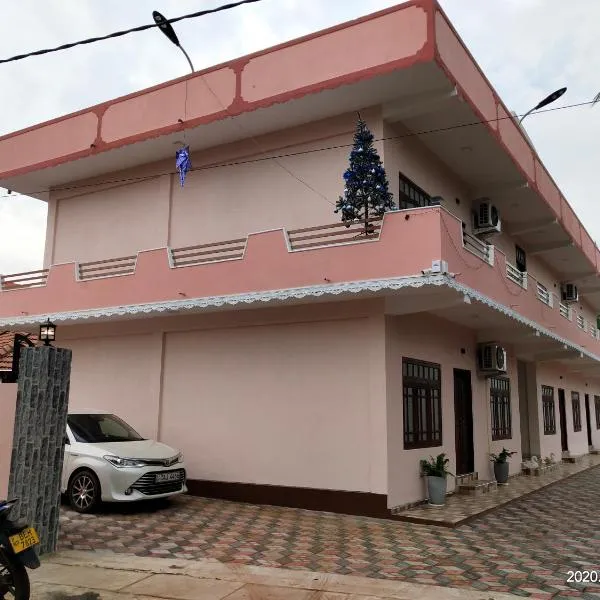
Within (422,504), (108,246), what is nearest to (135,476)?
(422,504)

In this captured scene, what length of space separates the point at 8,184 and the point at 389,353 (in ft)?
34.5

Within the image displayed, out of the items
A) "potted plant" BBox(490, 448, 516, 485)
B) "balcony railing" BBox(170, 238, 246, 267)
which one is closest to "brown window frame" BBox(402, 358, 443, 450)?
"potted plant" BBox(490, 448, 516, 485)

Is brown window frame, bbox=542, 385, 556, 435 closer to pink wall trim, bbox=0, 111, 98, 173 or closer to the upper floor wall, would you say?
the upper floor wall

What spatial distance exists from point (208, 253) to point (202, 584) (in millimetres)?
6479

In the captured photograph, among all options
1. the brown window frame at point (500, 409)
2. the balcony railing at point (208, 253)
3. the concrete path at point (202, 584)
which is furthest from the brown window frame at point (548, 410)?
the concrete path at point (202, 584)

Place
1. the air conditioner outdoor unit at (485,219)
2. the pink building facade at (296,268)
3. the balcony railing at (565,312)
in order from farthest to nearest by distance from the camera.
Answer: the balcony railing at (565,312)
the air conditioner outdoor unit at (485,219)
the pink building facade at (296,268)

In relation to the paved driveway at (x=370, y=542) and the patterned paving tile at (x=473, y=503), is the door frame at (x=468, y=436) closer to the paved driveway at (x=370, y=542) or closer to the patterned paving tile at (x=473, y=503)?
the patterned paving tile at (x=473, y=503)

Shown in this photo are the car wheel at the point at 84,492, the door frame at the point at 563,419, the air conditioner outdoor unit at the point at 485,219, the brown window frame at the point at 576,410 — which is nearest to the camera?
the car wheel at the point at 84,492

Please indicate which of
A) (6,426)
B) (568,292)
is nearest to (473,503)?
(6,426)

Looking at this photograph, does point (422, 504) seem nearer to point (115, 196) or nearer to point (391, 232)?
point (391, 232)

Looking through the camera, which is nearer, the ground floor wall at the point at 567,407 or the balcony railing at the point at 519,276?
the balcony railing at the point at 519,276

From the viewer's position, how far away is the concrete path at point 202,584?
5.48 m

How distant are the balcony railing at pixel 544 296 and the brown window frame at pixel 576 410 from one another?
30.1 feet

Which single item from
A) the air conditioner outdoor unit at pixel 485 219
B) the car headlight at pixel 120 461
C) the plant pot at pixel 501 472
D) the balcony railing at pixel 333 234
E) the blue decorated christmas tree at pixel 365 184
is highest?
the air conditioner outdoor unit at pixel 485 219
